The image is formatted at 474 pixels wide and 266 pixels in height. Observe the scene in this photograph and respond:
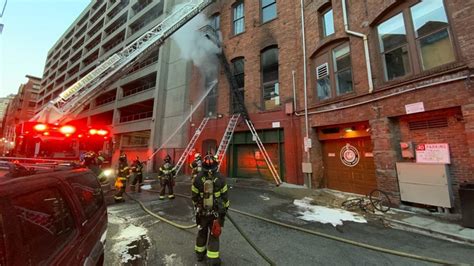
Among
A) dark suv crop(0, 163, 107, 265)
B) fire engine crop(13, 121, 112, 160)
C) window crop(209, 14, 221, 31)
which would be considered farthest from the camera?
window crop(209, 14, 221, 31)

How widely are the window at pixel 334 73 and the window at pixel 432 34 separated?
233 centimetres

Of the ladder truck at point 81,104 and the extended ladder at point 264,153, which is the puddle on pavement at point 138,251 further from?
the extended ladder at point 264,153

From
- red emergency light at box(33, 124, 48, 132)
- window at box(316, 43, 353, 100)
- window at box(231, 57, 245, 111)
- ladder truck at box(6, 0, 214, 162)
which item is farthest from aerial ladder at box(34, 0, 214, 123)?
window at box(316, 43, 353, 100)

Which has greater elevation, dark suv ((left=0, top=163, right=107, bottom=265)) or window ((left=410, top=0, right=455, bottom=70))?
window ((left=410, top=0, right=455, bottom=70))

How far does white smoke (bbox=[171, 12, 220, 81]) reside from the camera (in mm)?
15086

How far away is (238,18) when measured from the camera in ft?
48.0

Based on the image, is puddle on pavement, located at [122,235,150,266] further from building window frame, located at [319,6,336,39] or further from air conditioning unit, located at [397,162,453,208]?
building window frame, located at [319,6,336,39]

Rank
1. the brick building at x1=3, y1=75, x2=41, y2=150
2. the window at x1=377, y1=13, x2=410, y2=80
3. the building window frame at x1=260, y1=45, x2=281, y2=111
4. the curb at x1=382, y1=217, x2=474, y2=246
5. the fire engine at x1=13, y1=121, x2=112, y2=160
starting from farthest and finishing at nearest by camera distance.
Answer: the brick building at x1=3, y1=75, x2=41, y2=150
the building window frame at x1=260, y1=45, x2=281, y2=111
the window at x1=377, y1=13, x2=410, y2=80
the fire engine at x1=13, y1=121, x2=112, y2=160
the curb at x1=382, y1=217, x2=474, y2=246

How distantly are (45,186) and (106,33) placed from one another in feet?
109

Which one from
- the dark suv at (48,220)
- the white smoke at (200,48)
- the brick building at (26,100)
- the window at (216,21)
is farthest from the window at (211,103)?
the brick building at (26,100)

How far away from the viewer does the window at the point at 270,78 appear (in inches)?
471

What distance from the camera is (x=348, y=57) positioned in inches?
348

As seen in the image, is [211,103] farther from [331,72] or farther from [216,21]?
[331,72]

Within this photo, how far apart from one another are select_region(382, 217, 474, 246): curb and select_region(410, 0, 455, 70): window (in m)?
4.62
